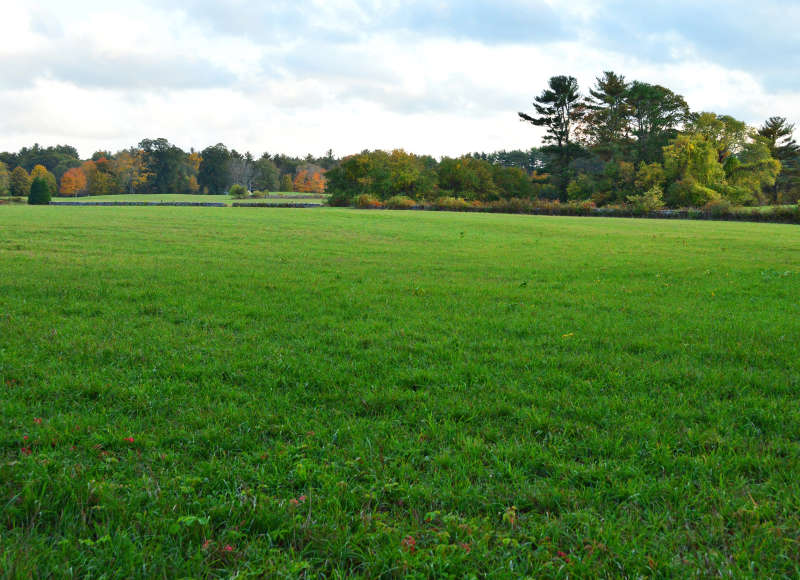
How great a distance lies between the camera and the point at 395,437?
333 cm

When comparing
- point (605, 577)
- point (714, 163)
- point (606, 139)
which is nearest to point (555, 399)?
point (605, 577)

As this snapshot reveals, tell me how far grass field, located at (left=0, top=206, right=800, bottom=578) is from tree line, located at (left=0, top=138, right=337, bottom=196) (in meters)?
91.6

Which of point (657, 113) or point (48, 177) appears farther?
point (48, 177)

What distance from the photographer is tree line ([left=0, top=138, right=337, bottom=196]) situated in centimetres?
8838

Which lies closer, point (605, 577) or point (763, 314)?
point (605, 577)

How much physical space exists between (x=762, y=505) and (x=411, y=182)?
5996 cm

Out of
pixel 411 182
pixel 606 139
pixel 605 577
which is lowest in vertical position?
pixel 605 577

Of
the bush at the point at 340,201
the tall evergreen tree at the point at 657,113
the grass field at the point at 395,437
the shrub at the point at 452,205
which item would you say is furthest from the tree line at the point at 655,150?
the grass field at the point at 395,437

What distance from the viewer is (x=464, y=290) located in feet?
27.9

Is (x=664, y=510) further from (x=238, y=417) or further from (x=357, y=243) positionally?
(x=357, y=243)

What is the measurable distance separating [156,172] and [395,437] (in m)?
103

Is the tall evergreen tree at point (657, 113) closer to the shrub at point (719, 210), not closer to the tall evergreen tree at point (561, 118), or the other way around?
the tall evergreen tree at point (561, 118)

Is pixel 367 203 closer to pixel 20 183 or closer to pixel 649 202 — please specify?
pixel 649 202

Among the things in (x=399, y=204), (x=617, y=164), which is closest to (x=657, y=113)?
(x=617, y=164)
